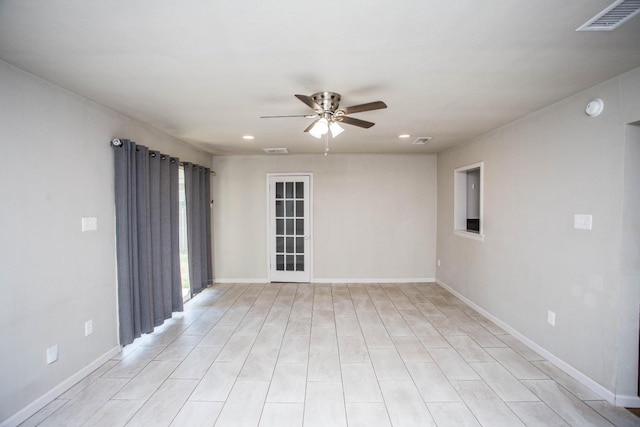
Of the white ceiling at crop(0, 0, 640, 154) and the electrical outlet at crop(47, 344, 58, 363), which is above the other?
the white ceiling at crop(0, 0, 640, 154)

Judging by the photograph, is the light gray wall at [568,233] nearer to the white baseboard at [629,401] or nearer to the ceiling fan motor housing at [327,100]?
the white baseboard at [629,401]

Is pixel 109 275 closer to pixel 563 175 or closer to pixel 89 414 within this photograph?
pixel 89 414

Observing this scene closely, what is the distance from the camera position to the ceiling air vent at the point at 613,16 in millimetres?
1452

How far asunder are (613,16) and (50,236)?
3.87 metres

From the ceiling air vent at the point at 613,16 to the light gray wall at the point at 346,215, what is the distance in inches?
168

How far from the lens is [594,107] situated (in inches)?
97.3

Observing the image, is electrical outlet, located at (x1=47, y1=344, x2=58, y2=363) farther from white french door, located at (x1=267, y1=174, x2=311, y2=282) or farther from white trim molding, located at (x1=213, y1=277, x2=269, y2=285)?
white french door, located at (x1=267, y1=174, x2=311, y2=282)

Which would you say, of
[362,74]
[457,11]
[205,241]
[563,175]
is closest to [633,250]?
[563,175]

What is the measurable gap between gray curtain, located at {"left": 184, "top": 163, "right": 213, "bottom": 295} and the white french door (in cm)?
115

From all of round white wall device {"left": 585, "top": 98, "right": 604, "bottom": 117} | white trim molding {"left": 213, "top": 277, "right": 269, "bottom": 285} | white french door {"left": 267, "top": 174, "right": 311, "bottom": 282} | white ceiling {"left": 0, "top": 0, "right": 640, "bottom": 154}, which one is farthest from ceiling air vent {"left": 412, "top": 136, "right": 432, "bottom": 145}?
white trim molding {"left": 213, "top": 277, "right": 269, "bottom": 285}

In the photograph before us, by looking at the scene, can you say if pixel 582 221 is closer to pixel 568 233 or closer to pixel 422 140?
pixel 568 233

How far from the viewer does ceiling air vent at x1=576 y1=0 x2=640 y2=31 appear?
1.45 metres

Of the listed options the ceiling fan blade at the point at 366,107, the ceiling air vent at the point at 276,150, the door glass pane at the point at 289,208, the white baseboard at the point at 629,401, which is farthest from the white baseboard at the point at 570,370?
the ceiling air vent at the point at 276,150

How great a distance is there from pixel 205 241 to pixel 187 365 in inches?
107
